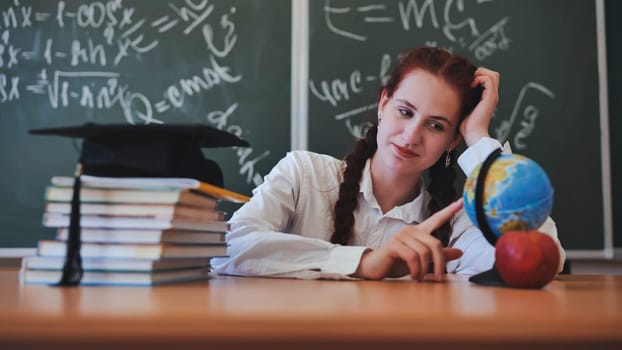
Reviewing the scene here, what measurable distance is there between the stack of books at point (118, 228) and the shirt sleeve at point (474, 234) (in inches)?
27.1

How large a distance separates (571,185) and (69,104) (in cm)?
206

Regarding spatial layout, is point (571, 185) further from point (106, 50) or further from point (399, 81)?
point (106, 50)

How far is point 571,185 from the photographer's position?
2.47 meters

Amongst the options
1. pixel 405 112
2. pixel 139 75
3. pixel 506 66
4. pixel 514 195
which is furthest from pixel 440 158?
pixel 139 75

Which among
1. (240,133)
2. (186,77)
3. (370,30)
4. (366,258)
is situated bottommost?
(366,258)

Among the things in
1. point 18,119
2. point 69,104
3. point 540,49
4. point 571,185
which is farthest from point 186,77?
point 571,185

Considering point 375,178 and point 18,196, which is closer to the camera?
point 375,178

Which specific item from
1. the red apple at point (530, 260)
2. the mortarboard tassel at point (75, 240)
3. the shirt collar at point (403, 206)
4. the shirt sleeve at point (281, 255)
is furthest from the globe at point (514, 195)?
the shirt collar at point (403, 206)

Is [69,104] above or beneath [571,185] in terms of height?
above

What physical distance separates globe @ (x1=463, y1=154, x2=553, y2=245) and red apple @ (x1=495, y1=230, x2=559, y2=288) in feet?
0.21

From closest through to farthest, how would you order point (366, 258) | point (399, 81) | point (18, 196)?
point (366, 258)
point (399, 81)
point (18, 196)

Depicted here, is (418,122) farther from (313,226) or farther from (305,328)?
(305,328)

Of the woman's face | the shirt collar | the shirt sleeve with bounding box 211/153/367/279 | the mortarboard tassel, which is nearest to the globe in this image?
the shirt sleeve with bounding box 211/153/367/279

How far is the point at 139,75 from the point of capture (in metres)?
2.50
